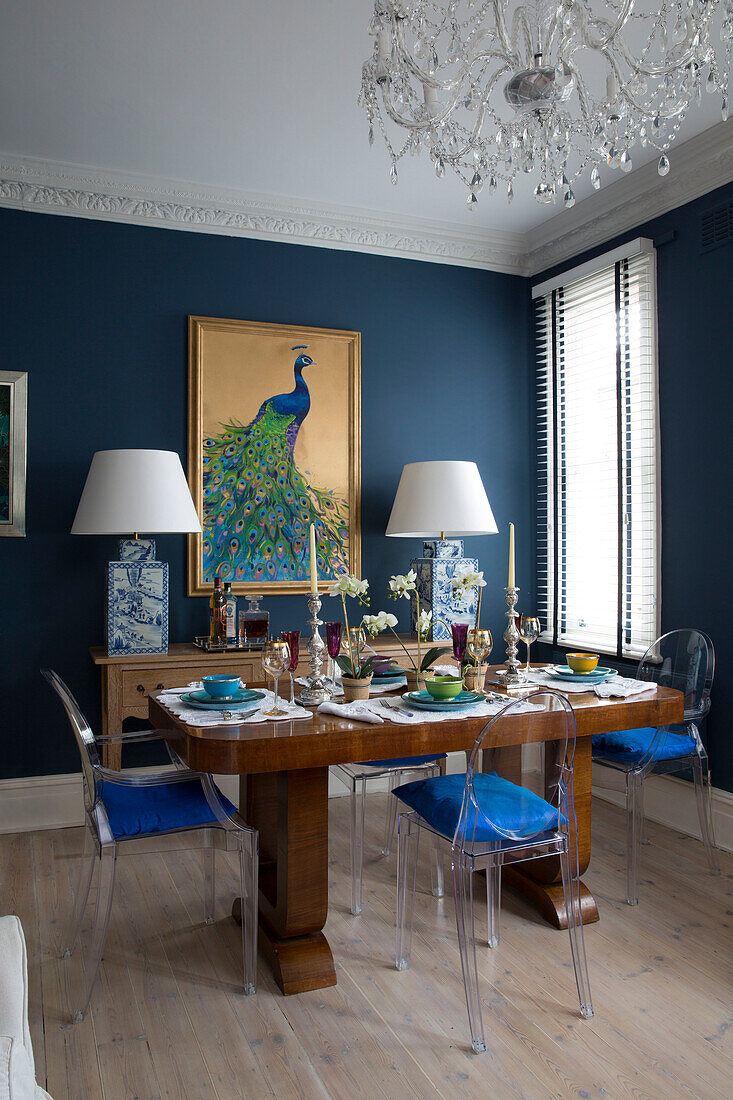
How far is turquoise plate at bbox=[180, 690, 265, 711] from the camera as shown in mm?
2428

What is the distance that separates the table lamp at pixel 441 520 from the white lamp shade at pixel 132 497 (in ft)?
3.40

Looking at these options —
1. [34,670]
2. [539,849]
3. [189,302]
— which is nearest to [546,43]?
[539,849]

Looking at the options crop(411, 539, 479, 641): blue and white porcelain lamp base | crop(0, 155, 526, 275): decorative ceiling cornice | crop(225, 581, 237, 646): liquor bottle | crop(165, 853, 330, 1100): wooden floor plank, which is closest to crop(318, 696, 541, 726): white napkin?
crop(165, 853, 330, 1100): wooden floor plank

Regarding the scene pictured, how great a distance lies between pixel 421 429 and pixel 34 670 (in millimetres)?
2275

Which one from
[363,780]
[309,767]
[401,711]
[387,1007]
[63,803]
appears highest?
[401,711]

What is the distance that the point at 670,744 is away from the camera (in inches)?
120

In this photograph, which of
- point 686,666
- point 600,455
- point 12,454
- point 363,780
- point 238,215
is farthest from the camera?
point 600,455

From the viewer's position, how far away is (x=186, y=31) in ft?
8.91

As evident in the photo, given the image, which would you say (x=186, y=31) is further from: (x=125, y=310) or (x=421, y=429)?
(x=421, y=429)

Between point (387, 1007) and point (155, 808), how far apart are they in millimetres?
845

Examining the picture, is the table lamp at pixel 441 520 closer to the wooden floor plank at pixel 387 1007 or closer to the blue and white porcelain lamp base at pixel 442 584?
the blue and white porcelain lamp base at pixel 442 584

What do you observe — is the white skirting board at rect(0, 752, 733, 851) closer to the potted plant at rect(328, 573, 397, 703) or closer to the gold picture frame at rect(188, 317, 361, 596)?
the gold picture frame at rect(188, 317, 361, 596)

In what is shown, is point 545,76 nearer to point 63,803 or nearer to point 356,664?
point 356,664

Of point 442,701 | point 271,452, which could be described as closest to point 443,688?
point 442,701
